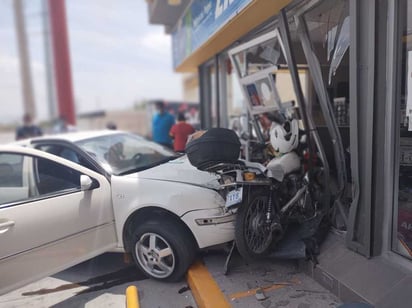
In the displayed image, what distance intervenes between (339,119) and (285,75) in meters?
1.43

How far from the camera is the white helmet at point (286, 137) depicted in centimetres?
411

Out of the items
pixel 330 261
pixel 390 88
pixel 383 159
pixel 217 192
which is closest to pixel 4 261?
pixel 217 192

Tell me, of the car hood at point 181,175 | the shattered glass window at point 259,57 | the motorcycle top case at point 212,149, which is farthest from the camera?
the shattered glass window at point 259,57

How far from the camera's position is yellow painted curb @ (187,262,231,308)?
2.96 meters

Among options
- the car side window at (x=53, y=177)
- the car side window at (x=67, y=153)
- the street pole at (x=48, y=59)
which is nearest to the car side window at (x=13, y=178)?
the car side window at (x=53, y=177)

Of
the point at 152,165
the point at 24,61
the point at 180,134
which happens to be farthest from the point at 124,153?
the point at 24,61

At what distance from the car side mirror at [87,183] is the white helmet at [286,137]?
2154 mm

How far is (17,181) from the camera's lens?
3.79 metres

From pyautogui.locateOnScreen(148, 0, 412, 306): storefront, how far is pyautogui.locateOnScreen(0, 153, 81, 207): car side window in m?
2.62

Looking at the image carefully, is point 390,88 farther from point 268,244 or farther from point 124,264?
point 124,264

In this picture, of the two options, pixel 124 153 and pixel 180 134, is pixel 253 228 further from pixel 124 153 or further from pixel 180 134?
pixel 180 134

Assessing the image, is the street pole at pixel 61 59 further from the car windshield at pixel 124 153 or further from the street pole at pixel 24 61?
the car windshield at pixel 124 153

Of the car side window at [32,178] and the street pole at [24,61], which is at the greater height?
the street pole at [24,61]

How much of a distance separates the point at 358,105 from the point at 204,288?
212cm
